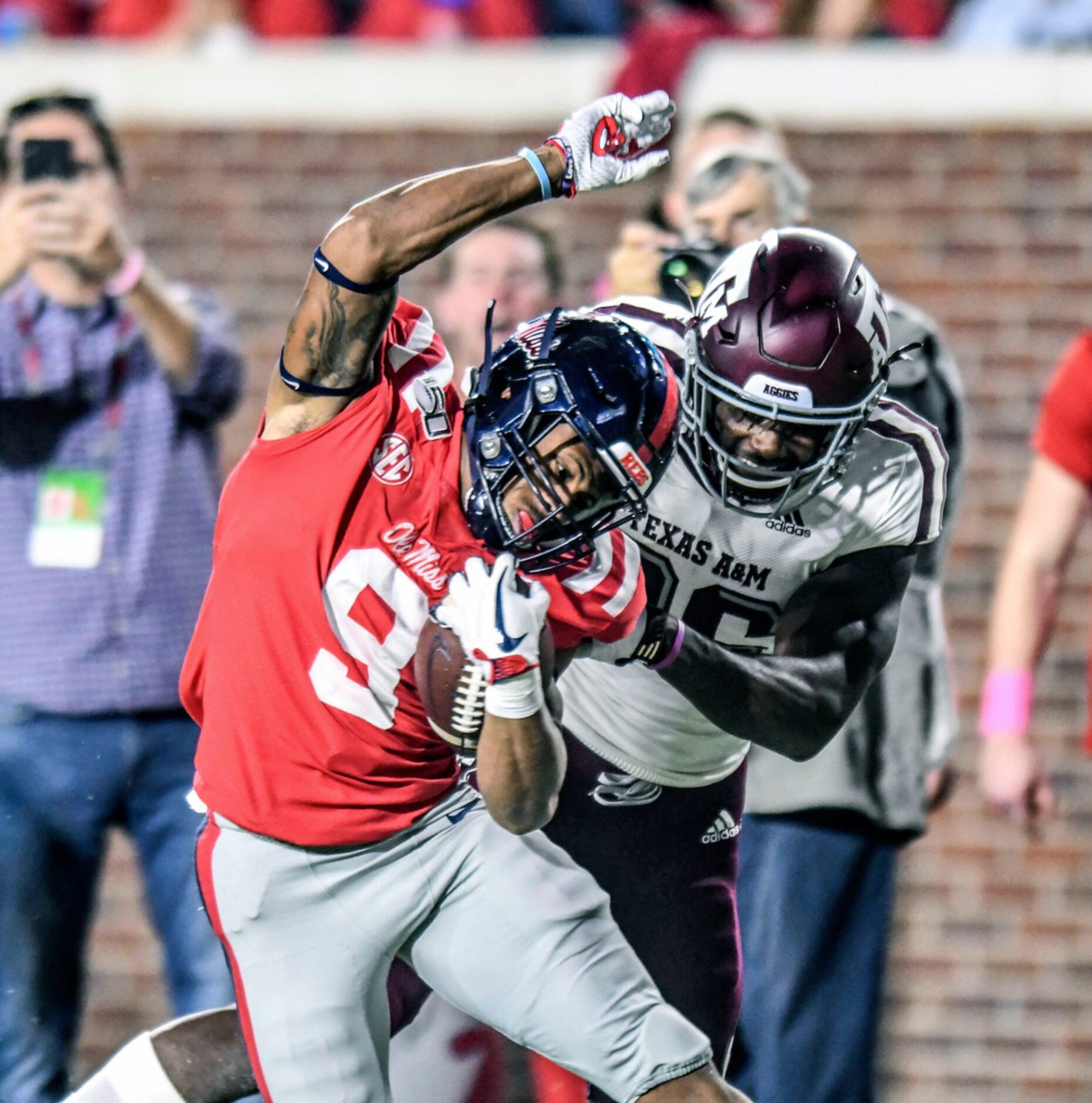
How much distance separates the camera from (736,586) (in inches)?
135

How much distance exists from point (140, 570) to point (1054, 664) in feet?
9.58

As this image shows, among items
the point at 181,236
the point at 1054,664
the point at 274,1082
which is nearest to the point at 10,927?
the point at 274,1082

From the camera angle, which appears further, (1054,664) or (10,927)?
(1054,664)

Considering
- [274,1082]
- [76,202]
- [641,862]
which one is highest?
[76,202]

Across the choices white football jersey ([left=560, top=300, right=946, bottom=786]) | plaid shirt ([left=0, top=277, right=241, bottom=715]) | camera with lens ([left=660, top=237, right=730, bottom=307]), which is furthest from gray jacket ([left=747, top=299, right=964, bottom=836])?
plaid shirt ([left=0, top=277, right=241, bottom=715])

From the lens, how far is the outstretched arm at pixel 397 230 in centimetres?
274

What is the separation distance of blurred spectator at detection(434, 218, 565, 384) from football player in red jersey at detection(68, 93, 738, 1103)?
1431 mm

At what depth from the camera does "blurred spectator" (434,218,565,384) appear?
4.54m

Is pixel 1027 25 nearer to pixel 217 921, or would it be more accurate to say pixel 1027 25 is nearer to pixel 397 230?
pixel 397 230

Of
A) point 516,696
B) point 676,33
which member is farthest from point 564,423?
point 676,33

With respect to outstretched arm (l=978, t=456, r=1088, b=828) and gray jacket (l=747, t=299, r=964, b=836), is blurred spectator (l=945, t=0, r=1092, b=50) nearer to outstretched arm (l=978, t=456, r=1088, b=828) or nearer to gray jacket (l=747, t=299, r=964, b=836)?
gray jacket (l=747, t=299, r=964, b=836)

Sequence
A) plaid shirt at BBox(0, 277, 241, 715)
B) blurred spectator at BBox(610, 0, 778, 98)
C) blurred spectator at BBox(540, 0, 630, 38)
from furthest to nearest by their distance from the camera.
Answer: blurred spectator at BBox(540, 0, 630, 38), blurred spectator at BBox(610, 0, 778, 98), plaid shirt at BBox(0, 277, 241, 715)

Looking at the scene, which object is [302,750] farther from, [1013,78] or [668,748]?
[1013,78]

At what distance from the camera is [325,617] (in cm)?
290
